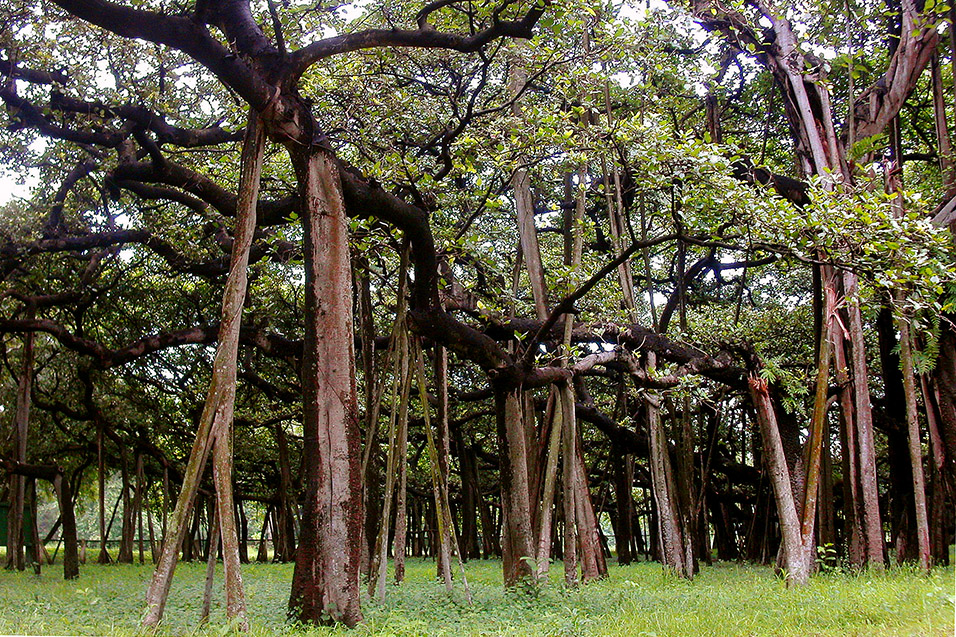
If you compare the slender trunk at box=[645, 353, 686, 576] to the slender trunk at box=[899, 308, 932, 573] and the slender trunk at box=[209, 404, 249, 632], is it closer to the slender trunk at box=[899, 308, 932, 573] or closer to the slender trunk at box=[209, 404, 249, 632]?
the slender trunk at box=[899, 308, 932, 573]

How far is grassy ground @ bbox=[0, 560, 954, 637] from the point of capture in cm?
442

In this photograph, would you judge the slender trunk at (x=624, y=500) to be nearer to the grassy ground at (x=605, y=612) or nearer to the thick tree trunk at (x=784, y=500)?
the thick tree trunk at (x=784, y=500)

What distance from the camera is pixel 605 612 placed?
217 inches

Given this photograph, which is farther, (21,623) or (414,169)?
(414,169)

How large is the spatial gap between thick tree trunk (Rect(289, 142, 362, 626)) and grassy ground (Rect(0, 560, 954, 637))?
1.01ft

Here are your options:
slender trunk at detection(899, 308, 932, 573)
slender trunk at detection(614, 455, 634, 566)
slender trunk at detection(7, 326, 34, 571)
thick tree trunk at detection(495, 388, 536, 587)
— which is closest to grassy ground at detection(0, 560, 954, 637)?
thick tree trunk at detection(495, 388, 536, 587)

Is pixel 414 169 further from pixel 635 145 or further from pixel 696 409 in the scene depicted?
pixel 696 409

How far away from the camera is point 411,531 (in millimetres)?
29141

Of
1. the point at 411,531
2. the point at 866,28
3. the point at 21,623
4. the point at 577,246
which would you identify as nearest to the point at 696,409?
the point at 577,246

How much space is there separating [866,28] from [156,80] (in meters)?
8.62

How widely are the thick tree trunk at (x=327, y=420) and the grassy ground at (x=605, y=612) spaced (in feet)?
1.01

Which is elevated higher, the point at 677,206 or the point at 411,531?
the point at 677,206

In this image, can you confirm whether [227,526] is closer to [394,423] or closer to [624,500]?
[394,423]

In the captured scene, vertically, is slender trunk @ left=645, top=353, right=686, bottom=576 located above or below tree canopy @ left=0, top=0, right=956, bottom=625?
below
